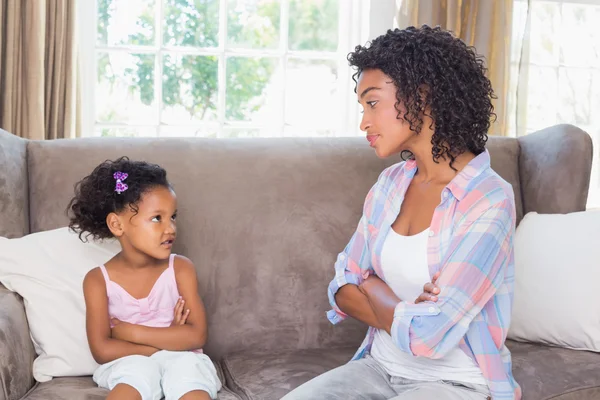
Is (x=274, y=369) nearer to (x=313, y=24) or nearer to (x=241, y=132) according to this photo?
(x=241, y=132)

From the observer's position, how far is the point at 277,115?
3.70m

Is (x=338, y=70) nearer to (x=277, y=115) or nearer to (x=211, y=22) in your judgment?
(x=277, y=115)

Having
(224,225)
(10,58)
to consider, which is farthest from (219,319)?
(10,58)

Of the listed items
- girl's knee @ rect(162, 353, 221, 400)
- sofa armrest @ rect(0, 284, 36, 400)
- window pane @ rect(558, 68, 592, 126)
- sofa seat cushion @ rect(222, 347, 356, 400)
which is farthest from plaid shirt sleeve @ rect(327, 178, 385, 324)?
window pane @ rect(558, 68, 592, 126)

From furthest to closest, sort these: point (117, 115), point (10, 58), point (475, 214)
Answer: point (117, 115) → point (10, 58) → point (475, 214)

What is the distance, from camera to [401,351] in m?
1.77

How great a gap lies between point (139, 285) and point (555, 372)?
1138 millimetres

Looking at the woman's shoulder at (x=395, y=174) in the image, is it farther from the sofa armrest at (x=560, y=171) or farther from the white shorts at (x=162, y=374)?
the sofa armrest at (x=560, y=171)

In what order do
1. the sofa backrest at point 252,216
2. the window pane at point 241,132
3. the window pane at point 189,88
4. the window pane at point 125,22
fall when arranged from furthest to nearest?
the window pane at point 241,132 → the window pane at point 189,88 → the window pane at point 125,22 → the sofa backrest at point 252,216

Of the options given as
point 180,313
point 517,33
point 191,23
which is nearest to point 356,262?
point 180,313

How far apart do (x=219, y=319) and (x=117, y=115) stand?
1528 millimetres

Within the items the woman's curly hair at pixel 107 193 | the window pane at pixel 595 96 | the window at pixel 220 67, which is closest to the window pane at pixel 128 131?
the window at pixel 220 67

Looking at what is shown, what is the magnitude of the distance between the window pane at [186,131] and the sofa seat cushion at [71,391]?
5.69 ft

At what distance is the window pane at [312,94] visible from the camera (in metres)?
3.72
